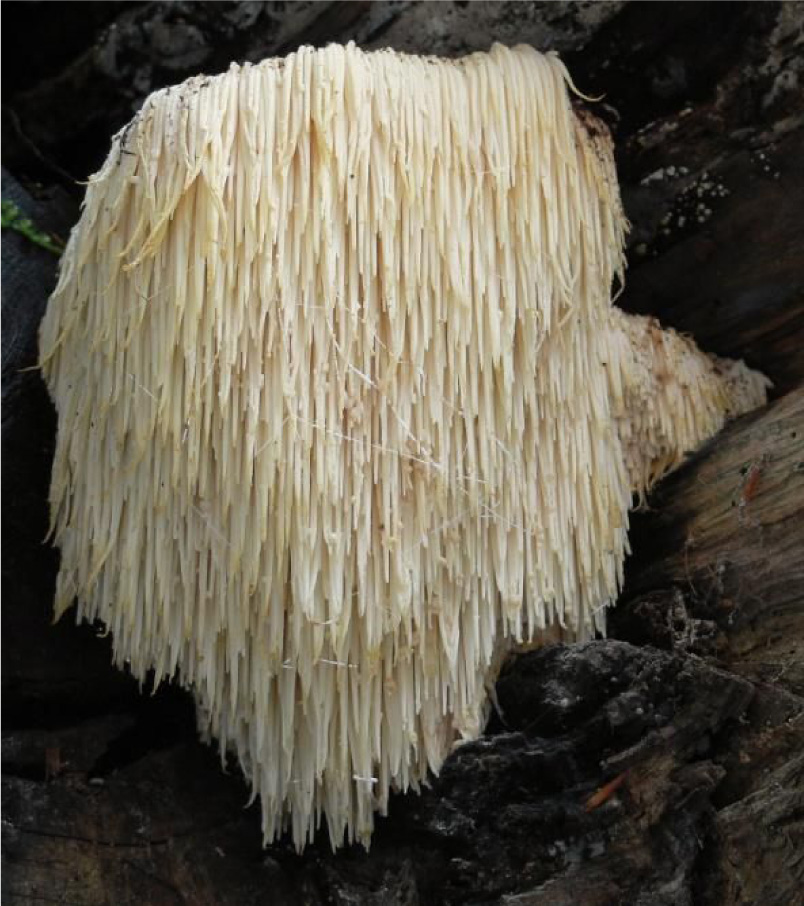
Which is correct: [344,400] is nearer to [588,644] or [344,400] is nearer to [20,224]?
[588,644]

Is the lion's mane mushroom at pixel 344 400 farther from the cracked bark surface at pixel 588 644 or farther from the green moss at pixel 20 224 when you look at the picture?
the green moss at pixel 20 224

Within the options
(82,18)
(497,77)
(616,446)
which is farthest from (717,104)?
(82,18)

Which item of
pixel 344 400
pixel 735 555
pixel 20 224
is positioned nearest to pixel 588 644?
pixel 735 555

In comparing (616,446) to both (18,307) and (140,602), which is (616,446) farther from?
(18,307)

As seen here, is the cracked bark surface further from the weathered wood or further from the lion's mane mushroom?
the lion's mane mushroom

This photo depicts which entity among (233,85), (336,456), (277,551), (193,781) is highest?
(233,85)

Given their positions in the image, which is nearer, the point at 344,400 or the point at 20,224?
the point at 344,400

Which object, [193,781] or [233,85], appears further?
[193,781]
